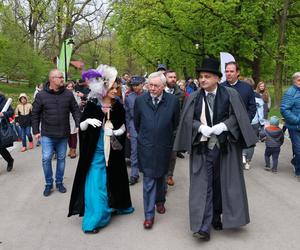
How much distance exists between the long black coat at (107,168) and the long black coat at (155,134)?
313 mm

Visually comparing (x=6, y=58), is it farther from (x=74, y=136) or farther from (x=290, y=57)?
(x=74, y=136)

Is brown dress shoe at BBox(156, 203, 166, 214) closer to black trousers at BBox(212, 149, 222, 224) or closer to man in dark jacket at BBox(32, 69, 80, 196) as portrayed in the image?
black trousers at BBox(212, 149, 222, 224)

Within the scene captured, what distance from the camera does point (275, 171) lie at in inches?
320

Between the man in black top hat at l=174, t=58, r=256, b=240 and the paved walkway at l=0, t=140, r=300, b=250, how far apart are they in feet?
0.99

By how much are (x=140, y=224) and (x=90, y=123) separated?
55.3 inches

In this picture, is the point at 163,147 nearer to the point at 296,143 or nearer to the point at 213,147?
the point at 213,147

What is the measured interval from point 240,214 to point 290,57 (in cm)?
1767

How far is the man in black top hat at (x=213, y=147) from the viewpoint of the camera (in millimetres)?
4598

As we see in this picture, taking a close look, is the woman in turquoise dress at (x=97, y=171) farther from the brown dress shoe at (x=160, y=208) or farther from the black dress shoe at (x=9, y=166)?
the black dress shoe at (x=9, y=166)

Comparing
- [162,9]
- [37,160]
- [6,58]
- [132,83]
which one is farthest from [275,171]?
[6,58]

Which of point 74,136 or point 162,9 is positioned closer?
point 74,136

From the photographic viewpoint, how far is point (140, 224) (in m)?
5.22

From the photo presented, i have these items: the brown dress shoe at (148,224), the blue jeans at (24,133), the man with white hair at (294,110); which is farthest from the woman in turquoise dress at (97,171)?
the blue jeans at (24,133)

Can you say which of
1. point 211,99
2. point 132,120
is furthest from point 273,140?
point 211,99
